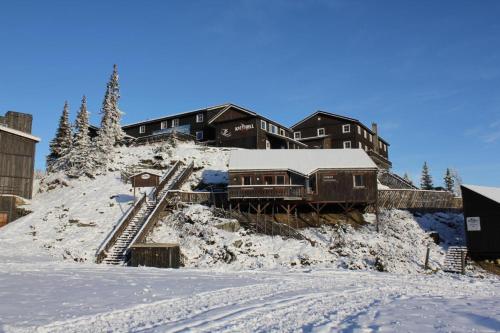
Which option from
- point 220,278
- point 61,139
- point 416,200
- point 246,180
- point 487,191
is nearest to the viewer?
point 220,278

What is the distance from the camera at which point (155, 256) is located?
24.9 metres

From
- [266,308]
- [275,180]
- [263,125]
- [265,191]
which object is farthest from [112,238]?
[263,125]

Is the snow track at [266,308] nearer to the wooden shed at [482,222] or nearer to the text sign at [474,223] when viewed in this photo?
the wooden shed at [482,222]

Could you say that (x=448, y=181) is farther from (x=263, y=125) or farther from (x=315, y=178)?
(x=315, y=178)

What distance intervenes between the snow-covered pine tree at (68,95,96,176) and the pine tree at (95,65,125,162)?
4.23 ft

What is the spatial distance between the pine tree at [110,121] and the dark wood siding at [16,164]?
8240 mm

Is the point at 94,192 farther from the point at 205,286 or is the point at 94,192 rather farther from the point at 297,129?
the point at 297,129

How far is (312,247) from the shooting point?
97.8ft

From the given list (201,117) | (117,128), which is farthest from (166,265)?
(201,117)

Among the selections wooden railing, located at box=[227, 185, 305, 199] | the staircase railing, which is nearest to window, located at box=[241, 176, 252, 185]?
wooden railing, located at box=[227, 185, 305, 199]

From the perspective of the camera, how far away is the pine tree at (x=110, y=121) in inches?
1820

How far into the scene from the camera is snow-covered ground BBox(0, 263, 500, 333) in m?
9.10

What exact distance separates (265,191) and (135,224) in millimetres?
11065

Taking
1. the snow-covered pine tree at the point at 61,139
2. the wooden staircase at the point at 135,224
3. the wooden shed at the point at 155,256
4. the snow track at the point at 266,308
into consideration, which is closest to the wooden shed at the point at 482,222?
the snow track at the point at 266,308
